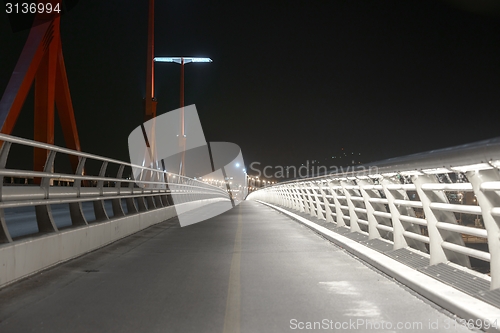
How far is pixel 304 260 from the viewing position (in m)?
10.2

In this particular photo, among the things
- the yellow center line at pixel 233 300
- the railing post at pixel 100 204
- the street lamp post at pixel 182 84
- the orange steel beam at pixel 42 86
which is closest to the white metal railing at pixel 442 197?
the yellow center line at pixel 233 300

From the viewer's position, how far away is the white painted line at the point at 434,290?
18.2 ft

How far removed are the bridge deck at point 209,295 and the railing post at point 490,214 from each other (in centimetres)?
68

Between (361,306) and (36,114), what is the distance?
16091 millimetres

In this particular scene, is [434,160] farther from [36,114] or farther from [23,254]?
[36,114]

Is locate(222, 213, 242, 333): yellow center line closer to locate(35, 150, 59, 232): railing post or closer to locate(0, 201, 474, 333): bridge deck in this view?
locate(0, 201, 474, 333): bridge deck

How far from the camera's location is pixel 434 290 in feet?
21.7

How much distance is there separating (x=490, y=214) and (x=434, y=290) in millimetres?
1120

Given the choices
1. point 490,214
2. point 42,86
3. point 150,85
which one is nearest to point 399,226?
point 490,214

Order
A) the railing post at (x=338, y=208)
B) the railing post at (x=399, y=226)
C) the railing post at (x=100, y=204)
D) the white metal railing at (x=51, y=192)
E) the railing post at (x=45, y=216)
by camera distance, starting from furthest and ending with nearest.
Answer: the railing post at (x=338, y=208) → the railing post at (x=100, y=204) → the railing post at (x=399, y=226) → the railing post at (x=45, y=216) → the white metal railing at (x=51, y=192)

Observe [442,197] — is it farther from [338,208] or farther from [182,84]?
[182,84]

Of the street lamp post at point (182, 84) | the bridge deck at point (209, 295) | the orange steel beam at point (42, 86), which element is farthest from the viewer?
the street lamp post at point (182, 84)

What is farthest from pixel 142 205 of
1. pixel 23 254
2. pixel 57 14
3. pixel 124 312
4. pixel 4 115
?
pixel 124 312

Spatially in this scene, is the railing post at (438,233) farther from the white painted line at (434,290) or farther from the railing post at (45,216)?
the railing post at (45,216)
